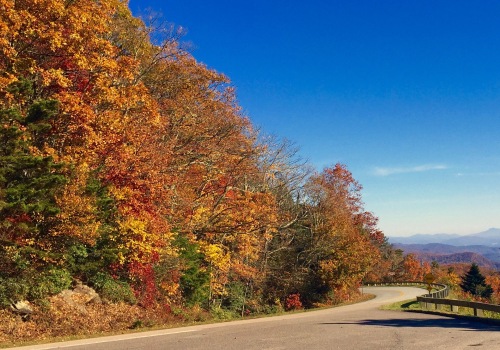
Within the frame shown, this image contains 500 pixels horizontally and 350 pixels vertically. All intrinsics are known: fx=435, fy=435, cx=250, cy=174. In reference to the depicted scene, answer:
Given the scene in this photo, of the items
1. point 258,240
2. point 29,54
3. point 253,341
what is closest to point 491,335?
point 253,341

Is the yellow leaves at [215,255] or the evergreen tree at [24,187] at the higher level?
the evergreen tree at [24,187]

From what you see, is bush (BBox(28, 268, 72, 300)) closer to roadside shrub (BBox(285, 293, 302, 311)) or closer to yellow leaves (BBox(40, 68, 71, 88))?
yellow leaves (BBox(40, 68, 71, 88))

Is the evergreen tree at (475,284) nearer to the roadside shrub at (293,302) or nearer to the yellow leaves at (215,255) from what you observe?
the roadside shrub at (293,302)

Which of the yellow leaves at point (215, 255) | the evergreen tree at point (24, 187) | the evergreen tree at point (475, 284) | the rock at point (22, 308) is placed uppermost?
the evergreen tree at point (24, 187)

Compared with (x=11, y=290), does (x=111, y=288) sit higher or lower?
lower

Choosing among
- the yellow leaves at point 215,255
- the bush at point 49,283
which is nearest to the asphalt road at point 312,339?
the bush at point 49,283

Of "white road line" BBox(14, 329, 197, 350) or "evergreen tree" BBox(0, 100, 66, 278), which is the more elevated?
"evergreen tree" BBox(0, 100, 66, 278)

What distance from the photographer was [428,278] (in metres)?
26.4

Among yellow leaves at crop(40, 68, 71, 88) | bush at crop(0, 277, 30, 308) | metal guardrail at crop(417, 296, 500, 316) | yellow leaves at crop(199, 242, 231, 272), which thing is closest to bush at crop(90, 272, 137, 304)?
bush at crop(0, 277, 30, 308)

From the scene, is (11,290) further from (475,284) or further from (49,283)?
(475,284)

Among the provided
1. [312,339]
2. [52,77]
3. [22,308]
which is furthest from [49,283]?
[312,339]

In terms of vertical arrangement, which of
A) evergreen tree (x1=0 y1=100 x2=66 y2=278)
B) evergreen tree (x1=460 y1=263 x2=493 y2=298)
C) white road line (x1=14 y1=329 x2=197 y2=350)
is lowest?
evergreen tree (x1=460 y1=263 x2=493 y2=298)

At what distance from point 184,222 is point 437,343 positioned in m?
19.4

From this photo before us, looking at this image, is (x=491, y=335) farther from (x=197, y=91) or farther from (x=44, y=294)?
(x=197, y=91)
